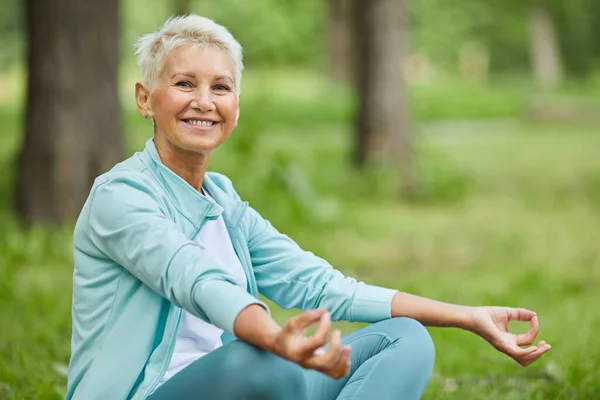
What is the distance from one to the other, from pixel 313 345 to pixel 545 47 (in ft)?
113

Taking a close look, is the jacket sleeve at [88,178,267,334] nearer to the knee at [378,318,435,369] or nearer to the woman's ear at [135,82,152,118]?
the woman's ear at [135,82,152,118]

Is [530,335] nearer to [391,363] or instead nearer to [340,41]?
[391,363]

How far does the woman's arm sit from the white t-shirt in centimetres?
49

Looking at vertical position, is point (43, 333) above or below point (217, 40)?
below

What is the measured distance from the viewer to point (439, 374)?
4.33m

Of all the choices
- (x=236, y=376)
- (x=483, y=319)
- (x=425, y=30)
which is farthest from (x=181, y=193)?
(x=425, y=30)

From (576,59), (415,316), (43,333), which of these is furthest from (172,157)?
(576,59)

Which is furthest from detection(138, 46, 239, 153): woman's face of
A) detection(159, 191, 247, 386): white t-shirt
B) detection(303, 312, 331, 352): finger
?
detection(303, 312, 331, 352): finger

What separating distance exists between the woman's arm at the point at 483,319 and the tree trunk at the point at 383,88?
7.53 m

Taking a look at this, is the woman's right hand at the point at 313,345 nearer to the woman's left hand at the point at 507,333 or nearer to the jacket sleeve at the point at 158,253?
the jacket sleeve at the point at 158,253

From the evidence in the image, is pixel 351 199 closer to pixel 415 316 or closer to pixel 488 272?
pixel 488 272

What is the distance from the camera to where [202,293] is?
2.30 m

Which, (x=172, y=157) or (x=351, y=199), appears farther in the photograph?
(x=351, y=199)

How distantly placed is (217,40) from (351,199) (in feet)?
23.0
